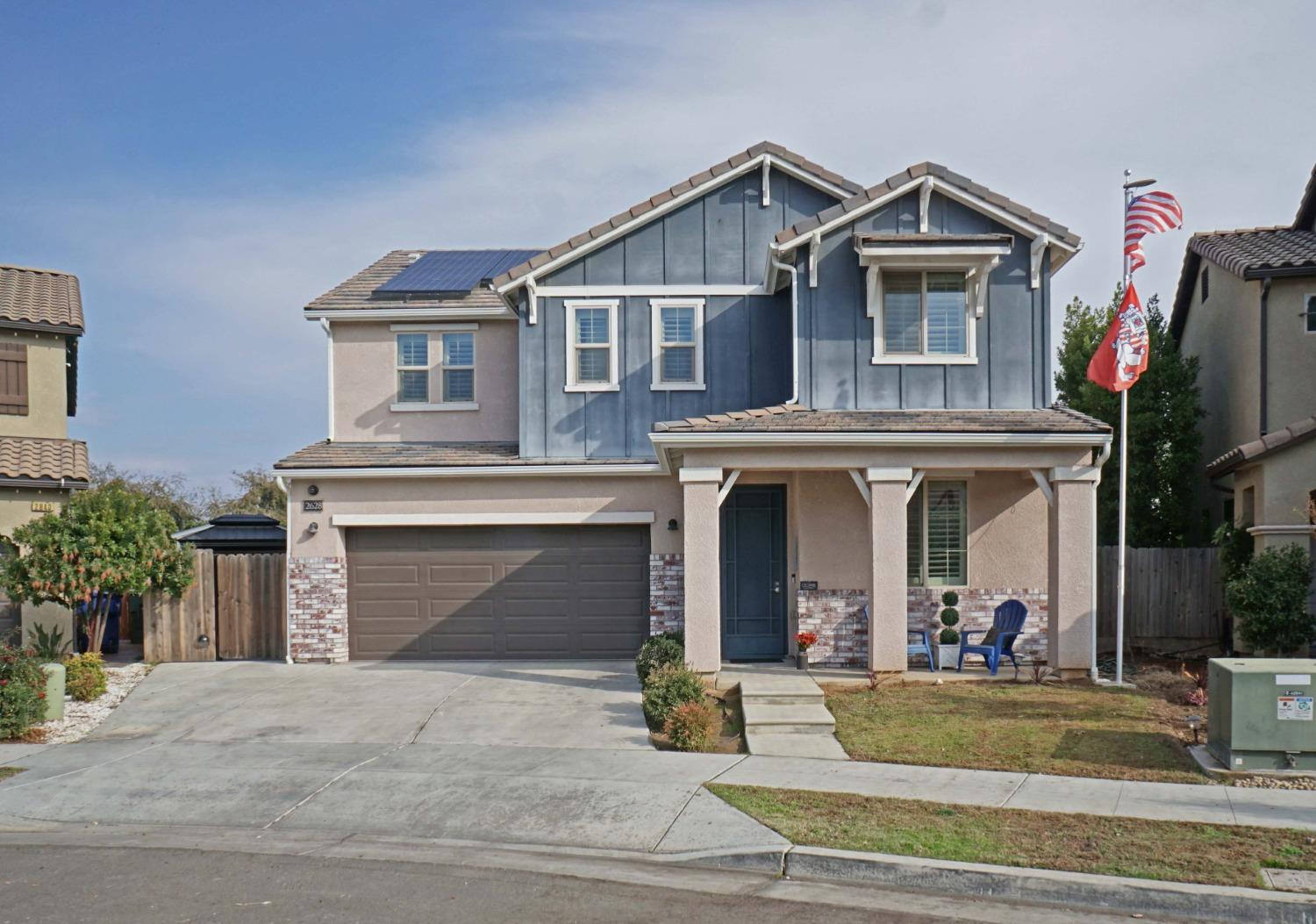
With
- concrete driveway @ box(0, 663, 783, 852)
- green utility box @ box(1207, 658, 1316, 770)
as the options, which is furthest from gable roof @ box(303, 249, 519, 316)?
green utility box @ box(1207, 658, 1316, 770)

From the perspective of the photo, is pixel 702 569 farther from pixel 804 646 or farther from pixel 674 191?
pixel 674 191

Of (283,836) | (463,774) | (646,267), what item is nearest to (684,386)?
(646,267)

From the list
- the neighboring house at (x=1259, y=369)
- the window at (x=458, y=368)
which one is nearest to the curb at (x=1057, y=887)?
the neighboring house at (x=1259, y=369)

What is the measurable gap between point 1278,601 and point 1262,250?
769 cm

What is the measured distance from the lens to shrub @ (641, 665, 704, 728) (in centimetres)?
1258

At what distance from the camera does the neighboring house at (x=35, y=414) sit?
17.2 metres

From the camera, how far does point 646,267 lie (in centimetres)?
1802

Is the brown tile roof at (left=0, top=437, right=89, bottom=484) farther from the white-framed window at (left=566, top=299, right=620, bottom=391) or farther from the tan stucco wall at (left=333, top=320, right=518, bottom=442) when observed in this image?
the white-framed window at (left=566, top=299, right=620, bottom=391)

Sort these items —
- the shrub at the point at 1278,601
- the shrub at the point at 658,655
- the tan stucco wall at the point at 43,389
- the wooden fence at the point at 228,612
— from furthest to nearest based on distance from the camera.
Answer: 1. the tan stucco wall at the point at 43,389
2. the wooden fence at the point at 228,612
3. the shrub at the point at 1278,601
4. the shrub at the point at 658,655

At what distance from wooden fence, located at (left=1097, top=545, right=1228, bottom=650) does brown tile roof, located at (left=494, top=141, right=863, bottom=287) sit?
7.57 m

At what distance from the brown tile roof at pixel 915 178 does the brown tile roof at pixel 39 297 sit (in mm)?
11539

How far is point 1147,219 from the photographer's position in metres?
14.9

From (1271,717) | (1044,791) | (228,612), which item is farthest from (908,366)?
(228,612)

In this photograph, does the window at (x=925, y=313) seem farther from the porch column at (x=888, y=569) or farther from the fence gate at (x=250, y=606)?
the fence gate at (x=250, y=606)
